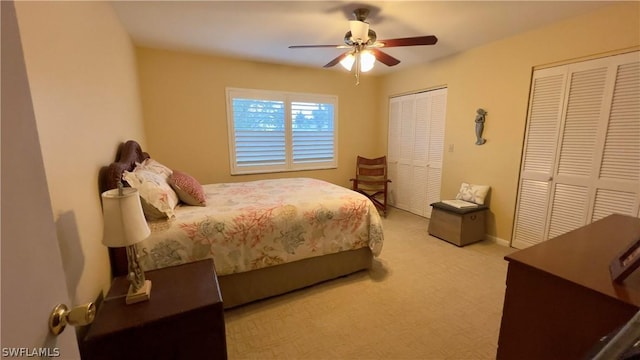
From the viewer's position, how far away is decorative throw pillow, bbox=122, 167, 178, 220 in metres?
1.76

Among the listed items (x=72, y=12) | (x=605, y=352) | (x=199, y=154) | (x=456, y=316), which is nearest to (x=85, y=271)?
Result: (x=72, y=12)

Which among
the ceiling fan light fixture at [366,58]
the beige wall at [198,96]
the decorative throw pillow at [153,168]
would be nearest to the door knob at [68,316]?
the decorative throw pillow at [153,168]

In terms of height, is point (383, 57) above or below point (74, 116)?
above

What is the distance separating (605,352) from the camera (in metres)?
0.53

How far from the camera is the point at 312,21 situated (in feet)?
8.25

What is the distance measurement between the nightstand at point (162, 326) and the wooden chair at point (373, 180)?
3367 mm

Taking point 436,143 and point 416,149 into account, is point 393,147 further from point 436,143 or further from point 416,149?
point 436,143

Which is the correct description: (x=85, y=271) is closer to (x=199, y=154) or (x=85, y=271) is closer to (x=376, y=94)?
(x=199, y=154)

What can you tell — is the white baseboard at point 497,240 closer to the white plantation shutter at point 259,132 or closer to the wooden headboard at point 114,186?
the white plantation shutter at point 259,132

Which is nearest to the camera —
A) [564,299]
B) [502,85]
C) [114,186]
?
[564,299]

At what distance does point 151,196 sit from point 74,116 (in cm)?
64

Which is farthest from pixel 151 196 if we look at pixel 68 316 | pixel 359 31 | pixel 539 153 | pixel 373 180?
pixel 539 153

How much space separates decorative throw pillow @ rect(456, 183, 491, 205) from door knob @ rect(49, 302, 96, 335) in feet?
11.8

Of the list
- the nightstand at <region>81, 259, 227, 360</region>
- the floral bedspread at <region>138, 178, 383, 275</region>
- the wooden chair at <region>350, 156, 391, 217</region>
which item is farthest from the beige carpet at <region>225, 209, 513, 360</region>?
the wooden chair at <region>350, 156, 391, 217</region>
